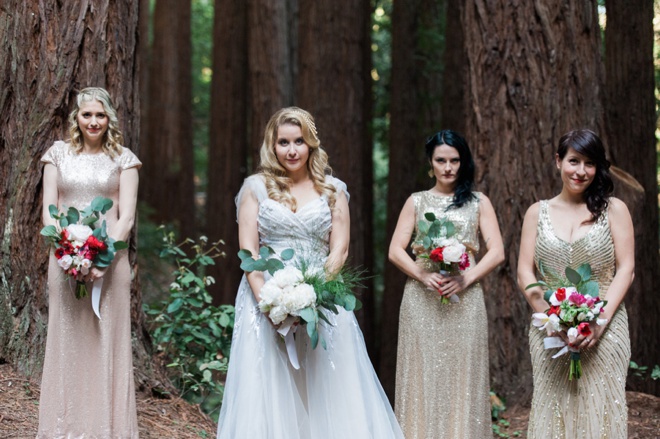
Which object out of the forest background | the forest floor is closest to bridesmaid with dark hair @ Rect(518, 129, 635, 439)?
the forest background

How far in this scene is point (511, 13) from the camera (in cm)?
855

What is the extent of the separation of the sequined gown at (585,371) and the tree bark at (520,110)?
269 cm

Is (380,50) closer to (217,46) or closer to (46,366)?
(217,46)

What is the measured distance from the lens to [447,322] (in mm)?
6848

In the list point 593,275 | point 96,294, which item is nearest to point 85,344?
point 96,294

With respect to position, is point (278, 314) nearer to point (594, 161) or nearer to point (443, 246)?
point (443, 246)

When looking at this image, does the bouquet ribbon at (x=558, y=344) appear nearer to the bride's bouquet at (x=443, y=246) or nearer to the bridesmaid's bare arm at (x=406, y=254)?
the bride's bouquet at (x=443, y=246)

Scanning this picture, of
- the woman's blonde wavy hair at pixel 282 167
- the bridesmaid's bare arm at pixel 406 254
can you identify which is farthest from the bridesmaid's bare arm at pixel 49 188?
the bridesmaid's bare arm at pixel 406 254

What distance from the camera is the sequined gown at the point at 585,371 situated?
553 centimetres

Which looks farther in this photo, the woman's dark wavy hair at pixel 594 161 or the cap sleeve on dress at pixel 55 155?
the cap sleeve on dress at pixel 55 155

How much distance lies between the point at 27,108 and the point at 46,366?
2.24 m

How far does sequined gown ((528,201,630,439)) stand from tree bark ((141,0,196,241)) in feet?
52.4

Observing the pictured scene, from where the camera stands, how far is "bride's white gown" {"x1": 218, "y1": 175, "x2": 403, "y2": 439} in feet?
19.3

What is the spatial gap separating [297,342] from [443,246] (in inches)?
50.4
